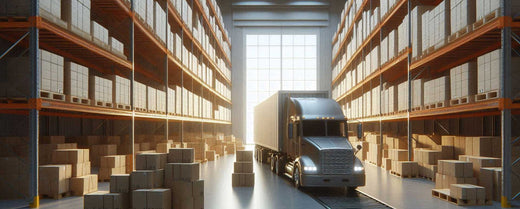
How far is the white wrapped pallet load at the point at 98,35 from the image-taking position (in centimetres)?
1152

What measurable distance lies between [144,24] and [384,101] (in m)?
10.7

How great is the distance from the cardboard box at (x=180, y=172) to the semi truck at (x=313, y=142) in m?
3.57

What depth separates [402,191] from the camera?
11836 millimetres

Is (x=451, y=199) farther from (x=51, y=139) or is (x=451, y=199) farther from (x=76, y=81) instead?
(x=51, y=139)

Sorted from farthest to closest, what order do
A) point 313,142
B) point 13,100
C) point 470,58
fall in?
point 470,58, point 313,142, point 13,100

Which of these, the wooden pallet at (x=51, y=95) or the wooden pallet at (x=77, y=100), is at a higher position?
the wooden pallet at (x=51, y=95)

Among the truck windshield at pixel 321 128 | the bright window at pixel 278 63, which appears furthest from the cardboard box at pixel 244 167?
the bright window at pixel 278 63

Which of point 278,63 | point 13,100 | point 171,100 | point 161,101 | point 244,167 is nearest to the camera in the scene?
point 13,100

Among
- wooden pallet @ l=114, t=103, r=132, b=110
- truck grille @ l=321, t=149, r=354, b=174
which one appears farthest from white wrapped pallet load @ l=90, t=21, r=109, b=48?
truck grille @ l=321, t=149, r=354, b=174

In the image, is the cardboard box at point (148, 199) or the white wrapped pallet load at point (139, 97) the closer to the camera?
the cardboard box at point (148, 199)

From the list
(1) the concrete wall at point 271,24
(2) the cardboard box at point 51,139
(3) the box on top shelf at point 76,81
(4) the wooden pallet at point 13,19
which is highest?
(1) the concrete wall at point 271,24

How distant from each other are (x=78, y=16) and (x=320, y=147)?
22.3ft

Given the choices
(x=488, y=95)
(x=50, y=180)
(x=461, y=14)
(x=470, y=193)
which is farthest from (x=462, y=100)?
(x=50, y=180)

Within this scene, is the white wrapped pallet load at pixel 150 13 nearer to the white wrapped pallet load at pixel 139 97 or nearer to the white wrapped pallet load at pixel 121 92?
the white wrapped pallet load at pixel 139 97
